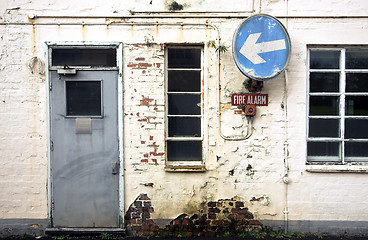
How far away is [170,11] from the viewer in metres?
4.29

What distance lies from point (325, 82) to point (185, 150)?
249cm

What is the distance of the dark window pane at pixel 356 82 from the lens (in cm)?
439

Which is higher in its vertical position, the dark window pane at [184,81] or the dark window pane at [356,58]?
the dark window pane at [356,58]

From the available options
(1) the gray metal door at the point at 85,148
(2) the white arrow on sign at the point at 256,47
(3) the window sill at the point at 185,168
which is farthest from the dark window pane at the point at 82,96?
(2) the white arrow on sign at the point at 256,47

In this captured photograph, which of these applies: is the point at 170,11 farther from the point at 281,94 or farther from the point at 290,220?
the point at 290,220

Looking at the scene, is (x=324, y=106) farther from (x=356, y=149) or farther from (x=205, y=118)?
(x=205, y=118)

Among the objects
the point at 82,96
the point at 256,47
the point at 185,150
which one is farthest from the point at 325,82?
the point at 82,96

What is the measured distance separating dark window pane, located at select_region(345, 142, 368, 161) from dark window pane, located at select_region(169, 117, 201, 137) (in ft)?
7.84

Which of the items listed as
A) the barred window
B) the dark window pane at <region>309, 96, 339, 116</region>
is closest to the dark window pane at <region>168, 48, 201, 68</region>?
the barred window

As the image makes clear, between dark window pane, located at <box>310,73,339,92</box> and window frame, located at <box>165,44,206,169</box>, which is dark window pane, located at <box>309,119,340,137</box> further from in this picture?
window frame, located at <box>165,44,206,169</box>

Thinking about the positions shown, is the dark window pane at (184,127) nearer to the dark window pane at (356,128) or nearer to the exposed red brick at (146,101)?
the exposed red brick at (146,101)

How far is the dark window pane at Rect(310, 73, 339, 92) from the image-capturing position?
4410mm

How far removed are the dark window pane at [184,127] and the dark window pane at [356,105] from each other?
7.83 ft

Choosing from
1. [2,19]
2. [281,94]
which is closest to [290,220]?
→ [281,94]
